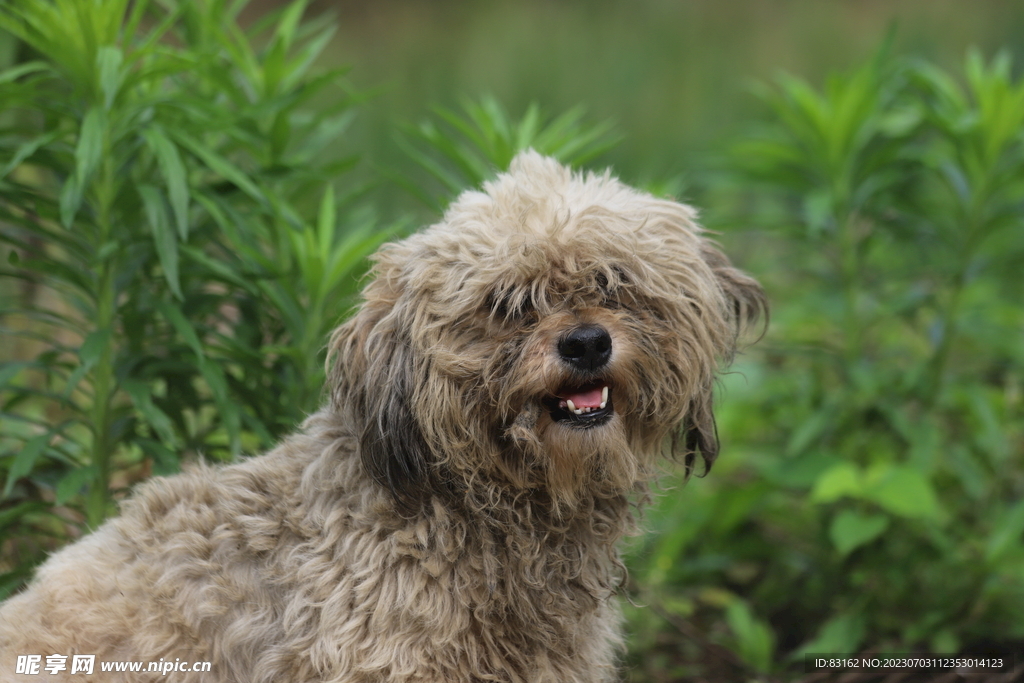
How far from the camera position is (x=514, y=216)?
2307mm

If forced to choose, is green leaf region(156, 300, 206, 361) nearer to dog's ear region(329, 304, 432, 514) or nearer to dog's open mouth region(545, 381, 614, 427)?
dog's ear region(329, 304, 432, 514)

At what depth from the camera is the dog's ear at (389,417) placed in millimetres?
2295

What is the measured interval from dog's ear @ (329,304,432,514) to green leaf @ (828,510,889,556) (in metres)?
1.97

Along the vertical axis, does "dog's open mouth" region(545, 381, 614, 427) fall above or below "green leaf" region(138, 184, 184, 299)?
below

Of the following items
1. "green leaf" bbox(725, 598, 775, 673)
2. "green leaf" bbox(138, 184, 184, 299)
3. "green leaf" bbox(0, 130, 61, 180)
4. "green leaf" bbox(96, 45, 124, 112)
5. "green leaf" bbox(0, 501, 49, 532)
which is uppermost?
"green leaf" bbox(96, 45, 124, 112)

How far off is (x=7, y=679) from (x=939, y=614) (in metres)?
3.33

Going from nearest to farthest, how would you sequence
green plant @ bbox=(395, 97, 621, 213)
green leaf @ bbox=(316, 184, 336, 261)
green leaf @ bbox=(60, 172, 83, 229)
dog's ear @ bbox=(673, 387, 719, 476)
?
dog's ear @ bbox=(673, 387, 719, 476), green leaf @ bbox=(60, 172, 83, 229), green leaf @ bbox=(316, 184, 336, 261), green plant @ bbox=(395, 97, 621, 213)

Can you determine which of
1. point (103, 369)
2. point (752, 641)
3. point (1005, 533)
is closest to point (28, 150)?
point (103, 369)

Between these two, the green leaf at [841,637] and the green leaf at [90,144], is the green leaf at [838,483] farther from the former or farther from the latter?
the green leaf at [90,144]

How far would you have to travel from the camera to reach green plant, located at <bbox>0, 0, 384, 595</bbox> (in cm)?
284

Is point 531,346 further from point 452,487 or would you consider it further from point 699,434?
point 699,434

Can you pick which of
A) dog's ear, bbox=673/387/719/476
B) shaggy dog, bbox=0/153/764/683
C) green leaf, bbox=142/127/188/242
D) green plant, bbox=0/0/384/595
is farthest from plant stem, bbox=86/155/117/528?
dog's ear, bbox=673/387/719/476

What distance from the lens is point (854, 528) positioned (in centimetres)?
366

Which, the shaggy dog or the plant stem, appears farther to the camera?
the plant stem
